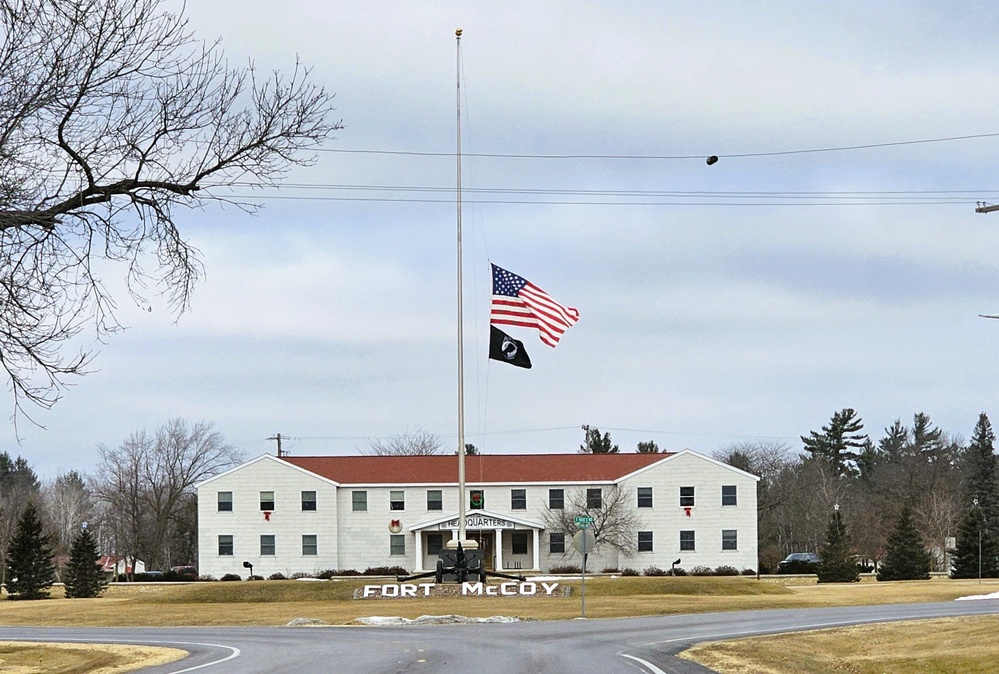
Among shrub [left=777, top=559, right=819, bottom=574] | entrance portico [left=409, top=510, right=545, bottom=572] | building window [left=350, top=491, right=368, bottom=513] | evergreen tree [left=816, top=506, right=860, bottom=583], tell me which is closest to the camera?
evergreen tree [left=816, top=506, right=860, bottom=583]

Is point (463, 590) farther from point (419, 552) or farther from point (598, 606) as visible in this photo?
point (419, 552)

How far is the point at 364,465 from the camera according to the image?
7975 centimetres

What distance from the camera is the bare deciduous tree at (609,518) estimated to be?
7406 centimetres

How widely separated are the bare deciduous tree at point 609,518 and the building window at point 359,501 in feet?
36.6

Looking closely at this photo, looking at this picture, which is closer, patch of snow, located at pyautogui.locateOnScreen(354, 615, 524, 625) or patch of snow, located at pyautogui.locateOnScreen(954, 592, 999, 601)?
patch of snow, located at pyautogui.locateOnScreen(354, 615, 524, 625)

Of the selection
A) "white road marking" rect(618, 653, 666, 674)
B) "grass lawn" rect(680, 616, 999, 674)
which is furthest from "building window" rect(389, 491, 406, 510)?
"white road marking" rect(618, 653, 666, 674)

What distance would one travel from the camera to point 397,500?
250 ft

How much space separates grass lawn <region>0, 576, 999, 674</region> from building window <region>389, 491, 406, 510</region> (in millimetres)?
15711

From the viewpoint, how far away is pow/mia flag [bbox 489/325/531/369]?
39.9 meters

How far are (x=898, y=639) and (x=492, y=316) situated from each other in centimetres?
1583

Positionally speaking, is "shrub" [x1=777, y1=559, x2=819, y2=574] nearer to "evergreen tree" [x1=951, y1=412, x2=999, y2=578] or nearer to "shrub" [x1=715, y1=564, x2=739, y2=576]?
"shrub" [x1=715, y1=564, x2=739, y2=576]

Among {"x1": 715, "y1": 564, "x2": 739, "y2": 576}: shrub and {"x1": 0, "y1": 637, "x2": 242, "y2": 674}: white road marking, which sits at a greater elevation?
{"x1": 0, "y1": 637, "x2": 242, "y2": 674}: white road marking

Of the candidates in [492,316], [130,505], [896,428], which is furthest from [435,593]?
[896,428]

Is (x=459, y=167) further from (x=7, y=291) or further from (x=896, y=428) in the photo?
(x=896, y=428)
